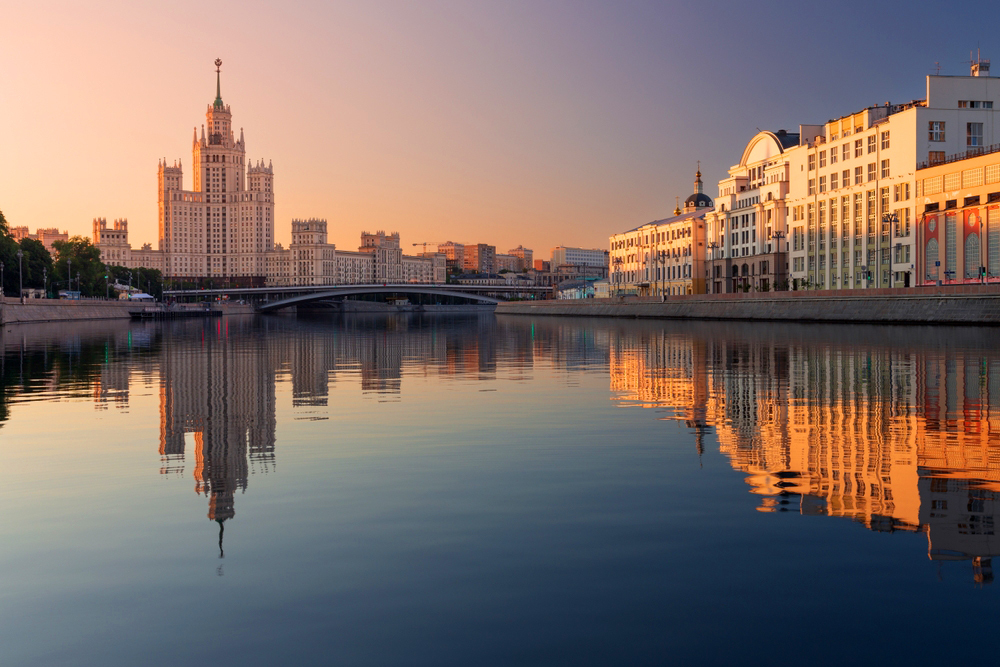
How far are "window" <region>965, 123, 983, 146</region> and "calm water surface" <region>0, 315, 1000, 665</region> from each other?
71.5 meters

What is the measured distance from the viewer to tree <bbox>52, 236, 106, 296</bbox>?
14762 cm

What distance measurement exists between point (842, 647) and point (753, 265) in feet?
360

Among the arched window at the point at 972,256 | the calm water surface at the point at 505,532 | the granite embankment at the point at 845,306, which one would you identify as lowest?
the calm water surface at the point at 505,532

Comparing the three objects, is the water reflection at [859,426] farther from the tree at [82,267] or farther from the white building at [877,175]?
the tree at [82,267]

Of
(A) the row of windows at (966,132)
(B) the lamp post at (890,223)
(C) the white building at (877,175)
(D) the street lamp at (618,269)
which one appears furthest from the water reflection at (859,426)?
(D) the street lamp at (618,269)

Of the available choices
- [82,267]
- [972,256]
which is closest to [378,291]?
[82,267]

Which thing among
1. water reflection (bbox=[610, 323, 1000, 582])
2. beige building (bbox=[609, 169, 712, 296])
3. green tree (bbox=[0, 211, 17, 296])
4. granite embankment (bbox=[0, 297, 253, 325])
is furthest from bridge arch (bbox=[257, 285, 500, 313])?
water reflection (bbox=[610, 323, 1000, 582])

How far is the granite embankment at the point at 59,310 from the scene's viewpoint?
304ft

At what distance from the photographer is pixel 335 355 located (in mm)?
41281

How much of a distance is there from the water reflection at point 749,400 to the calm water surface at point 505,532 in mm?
98

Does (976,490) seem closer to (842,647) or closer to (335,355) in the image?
(842,647)

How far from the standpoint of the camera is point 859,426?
49.9ft

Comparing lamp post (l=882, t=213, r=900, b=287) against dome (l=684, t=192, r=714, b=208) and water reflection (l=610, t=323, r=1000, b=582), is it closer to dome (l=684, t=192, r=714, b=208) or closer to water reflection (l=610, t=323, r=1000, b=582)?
water reflection (l=610, t=323, r=1000, b=582)

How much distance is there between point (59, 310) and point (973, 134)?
100348 mm
